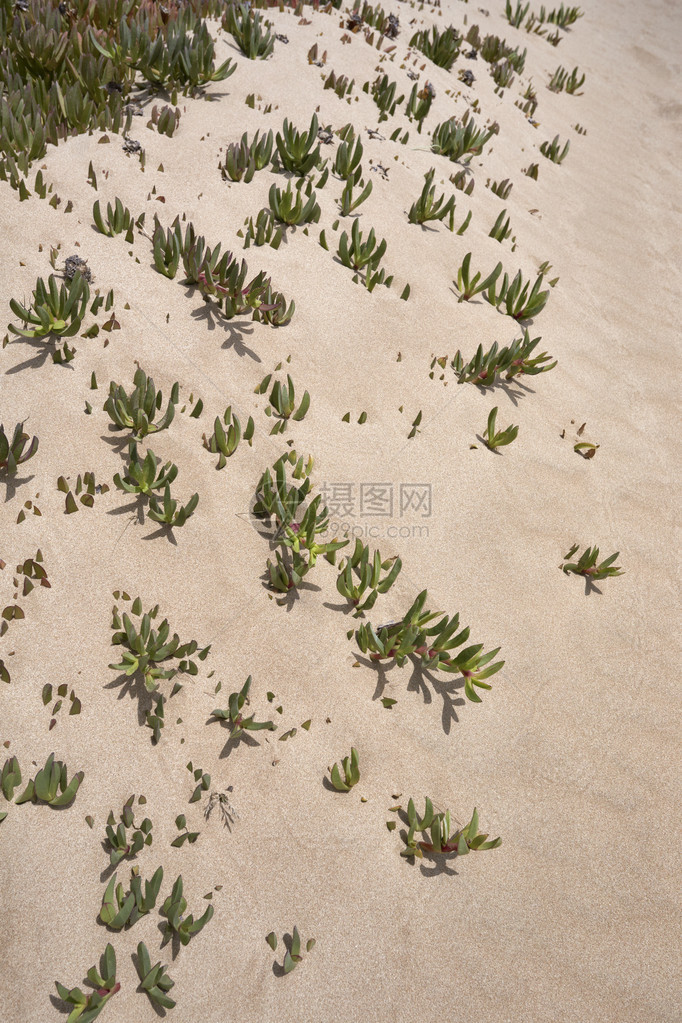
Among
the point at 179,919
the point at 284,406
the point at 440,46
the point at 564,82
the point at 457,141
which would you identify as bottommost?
the point at 179,919

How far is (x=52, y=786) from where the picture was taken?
3020 millimetres

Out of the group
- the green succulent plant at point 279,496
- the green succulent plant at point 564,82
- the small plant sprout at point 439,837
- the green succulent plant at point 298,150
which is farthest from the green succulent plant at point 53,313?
the green succulent plant at point 564,82

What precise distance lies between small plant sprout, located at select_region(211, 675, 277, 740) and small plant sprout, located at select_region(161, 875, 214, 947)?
0.70 m

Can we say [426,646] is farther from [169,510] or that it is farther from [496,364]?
[496,364]

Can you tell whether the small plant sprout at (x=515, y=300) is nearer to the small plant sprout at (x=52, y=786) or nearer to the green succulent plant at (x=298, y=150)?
→ the green succulent plant at (x=298, y=150)

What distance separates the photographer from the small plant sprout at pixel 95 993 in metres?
2.60

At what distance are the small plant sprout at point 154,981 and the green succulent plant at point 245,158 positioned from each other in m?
5.51

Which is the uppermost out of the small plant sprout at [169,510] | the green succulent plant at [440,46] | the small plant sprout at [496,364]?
the green succulent plant at [440,46]

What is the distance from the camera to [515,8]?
12789mm

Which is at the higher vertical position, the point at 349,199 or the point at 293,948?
the point at 349,199

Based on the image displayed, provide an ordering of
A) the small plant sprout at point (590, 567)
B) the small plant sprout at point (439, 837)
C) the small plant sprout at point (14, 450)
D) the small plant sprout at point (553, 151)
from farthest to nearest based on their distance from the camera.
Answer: the small plant sprout at point (553, 151)
the small plant sprout at point (590, 567)
the small plant sprout at point (14, 450)
the small plant sprout at point (439, 837)

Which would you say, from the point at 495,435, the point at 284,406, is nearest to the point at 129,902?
the point at 284,406

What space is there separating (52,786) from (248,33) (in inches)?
297

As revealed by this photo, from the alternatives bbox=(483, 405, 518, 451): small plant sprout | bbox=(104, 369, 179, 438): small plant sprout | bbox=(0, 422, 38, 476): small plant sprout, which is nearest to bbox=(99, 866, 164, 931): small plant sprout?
bbox=(0, 422, 38, 476): small plant sprout
